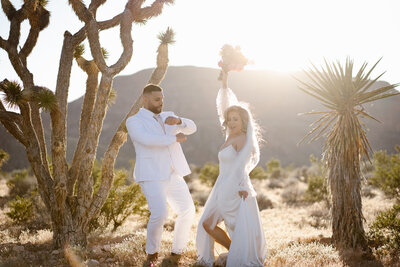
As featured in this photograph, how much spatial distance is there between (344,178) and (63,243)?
16.8 ft

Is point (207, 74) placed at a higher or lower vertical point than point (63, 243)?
higher

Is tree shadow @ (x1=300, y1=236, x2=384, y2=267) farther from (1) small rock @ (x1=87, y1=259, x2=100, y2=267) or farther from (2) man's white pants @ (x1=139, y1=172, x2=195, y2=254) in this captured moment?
(1) small rock @ (x1=87, y1=259, x2=100, y2=267)

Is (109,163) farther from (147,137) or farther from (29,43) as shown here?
(29,43)

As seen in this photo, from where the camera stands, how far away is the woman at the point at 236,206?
4.19 m

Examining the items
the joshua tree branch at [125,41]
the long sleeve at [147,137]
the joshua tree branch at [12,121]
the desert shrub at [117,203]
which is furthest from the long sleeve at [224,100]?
the desert shrub at [117,203]

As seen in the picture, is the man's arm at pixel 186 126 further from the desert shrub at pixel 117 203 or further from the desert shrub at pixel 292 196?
the desert shrub at pixel 292 196

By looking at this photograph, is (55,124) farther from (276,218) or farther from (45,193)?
(276,218)

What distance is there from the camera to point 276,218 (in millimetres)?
10883

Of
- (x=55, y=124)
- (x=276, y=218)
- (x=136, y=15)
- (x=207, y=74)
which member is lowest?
(x=276, y=218)

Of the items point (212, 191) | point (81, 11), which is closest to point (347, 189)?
point (212, 191)

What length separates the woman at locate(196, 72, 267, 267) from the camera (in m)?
4.19

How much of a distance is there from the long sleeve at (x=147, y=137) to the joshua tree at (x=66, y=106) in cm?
147

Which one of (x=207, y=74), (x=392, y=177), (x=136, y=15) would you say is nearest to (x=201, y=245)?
(x=136, y=15)

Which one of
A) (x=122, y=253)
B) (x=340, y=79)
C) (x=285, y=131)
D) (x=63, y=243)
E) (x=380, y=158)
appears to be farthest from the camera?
(x=285, y=131)
